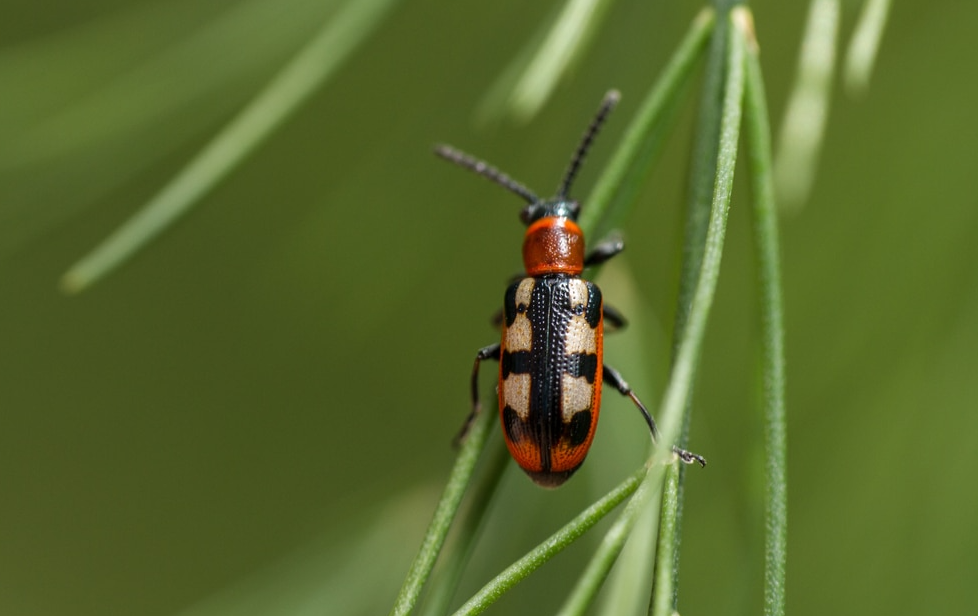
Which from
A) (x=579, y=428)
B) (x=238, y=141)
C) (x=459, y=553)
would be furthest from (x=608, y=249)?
(x=459, y=553)

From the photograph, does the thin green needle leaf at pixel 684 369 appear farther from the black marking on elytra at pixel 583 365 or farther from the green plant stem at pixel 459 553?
the black marking on elytra at pixel 583 365

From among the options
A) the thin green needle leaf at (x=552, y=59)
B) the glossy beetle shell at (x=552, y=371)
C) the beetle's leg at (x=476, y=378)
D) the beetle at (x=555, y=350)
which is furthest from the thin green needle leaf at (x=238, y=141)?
the beetle's leg at (x=476, y=378)

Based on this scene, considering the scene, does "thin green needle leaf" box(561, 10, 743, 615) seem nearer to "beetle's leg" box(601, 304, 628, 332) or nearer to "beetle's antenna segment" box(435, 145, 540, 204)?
"beetle's leg" box(601, 304, 628, 332)

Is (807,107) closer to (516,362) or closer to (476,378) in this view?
(516,362)

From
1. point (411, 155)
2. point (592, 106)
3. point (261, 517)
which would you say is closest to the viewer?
point (592, 106)

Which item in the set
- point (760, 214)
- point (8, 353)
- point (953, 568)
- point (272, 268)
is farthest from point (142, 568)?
point (760, 214)

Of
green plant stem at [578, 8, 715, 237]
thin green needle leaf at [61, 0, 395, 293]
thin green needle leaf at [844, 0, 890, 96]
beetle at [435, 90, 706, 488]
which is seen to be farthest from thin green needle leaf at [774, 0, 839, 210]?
thin green needle leaf at [61, 0, 395, 293]

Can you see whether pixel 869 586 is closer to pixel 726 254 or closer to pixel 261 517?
pixel 726 254
